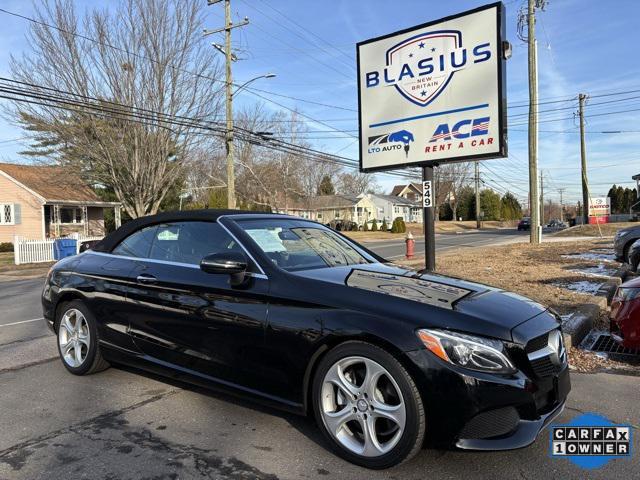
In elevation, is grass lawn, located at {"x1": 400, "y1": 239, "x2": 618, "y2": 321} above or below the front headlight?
below

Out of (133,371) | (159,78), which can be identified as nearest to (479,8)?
(133,371)

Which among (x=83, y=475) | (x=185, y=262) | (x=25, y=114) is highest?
(x=25, y=114)

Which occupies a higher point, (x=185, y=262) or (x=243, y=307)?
(x=185, y=262)

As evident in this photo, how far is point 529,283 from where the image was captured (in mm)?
9305

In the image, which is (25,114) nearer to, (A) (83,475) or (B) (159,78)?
(B) (159,78)

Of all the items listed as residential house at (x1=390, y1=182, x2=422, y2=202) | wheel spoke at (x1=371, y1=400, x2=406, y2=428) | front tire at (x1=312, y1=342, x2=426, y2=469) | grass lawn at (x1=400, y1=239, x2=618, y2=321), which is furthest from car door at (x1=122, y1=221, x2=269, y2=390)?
residential house at (x1=390, y1=182, x2=422, y2=202)

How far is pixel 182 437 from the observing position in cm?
353

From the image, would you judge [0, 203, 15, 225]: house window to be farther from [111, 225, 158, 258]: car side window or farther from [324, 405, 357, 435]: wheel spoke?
[324, 405, 357, 435]: wheel spoke

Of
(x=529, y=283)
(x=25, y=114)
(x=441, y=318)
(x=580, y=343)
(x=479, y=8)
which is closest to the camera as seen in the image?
(x=441, y=318)

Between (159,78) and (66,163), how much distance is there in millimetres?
6776

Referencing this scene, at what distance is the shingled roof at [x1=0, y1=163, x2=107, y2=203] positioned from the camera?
29.7 meters

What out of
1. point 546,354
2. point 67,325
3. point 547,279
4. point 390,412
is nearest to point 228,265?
point 390,412

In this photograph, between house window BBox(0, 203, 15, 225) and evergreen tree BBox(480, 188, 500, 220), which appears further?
evergreen tree BBox(480, 188, 500, 220)

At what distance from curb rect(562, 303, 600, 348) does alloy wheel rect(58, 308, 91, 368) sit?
4744 millimetres
